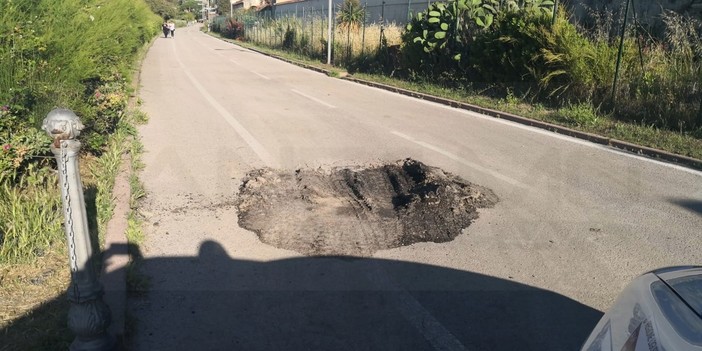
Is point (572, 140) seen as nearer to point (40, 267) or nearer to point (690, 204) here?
point (690, 204)

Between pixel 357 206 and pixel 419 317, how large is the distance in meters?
2.39

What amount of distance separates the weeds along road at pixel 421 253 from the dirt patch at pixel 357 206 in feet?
→ 0.64

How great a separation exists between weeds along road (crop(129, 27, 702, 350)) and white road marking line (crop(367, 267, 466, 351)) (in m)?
0.01

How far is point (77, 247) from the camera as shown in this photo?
10.7 feet

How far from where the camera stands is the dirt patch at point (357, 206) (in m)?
5.46

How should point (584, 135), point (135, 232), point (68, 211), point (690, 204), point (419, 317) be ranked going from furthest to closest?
1. point (584, 135)
2. point (690, 204)
3. point (135, 232)
4. point (419, 317)
5. point (68, 211)

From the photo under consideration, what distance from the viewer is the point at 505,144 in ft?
32.1

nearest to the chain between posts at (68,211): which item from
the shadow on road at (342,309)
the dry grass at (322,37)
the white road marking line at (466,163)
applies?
the shadow on road at (342,309)

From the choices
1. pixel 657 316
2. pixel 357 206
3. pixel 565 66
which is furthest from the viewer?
pixel 565 66

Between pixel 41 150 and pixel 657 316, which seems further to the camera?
pixel 41 150

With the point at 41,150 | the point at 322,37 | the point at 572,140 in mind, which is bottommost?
the point at 572,140

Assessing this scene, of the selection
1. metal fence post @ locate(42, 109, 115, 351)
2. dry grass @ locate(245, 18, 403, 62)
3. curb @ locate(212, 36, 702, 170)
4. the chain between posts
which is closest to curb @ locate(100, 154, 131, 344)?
metal fence post @ locate(42, 109, 115, 351)

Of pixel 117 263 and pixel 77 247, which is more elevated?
pixel 77 247

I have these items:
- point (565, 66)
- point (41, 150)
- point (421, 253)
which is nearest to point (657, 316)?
point (421, 253)
